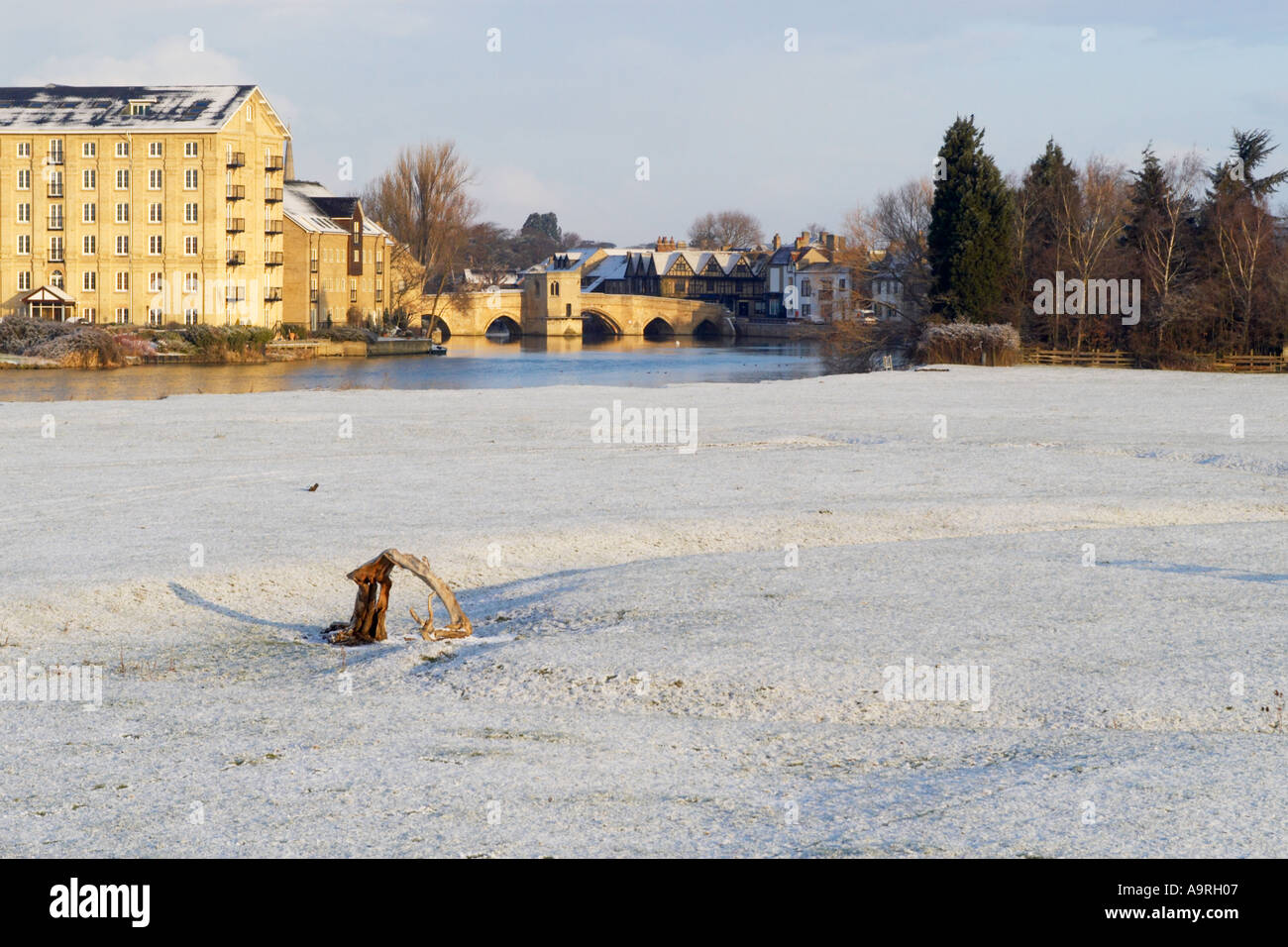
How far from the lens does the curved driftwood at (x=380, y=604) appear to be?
1183cm

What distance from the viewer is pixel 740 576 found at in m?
13.8

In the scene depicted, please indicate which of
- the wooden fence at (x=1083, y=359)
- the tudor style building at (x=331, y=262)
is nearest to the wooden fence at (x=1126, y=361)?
the wooden fence at (x=1083, y=359)

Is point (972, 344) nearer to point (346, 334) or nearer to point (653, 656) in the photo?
point (346, 334)

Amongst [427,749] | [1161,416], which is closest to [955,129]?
[1161,416]

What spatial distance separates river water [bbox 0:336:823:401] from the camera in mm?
50688

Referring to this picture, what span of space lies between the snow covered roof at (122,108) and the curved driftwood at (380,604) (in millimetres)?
77140

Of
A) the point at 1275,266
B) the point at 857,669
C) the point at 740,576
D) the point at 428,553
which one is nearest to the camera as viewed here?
the point at 857,669

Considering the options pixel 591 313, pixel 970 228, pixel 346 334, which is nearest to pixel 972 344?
pixel 970 228

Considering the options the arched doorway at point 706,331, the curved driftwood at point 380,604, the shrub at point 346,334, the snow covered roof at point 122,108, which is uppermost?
the snow covered roof at point 122,108

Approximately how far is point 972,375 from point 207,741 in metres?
47.7

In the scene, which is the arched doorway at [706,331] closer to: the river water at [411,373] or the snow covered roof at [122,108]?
the river water at [411,373]

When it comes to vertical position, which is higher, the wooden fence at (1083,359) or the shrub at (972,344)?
the shrub at (972,344)
